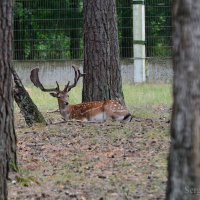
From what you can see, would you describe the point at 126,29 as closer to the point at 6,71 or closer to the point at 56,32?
the point at 56,32

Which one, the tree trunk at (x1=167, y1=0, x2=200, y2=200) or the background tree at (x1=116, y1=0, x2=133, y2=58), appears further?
the background tree at (x1=116, y1=0, x2=133, y2=58)

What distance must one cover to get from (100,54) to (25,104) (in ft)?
6.94

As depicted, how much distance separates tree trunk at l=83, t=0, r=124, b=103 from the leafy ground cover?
0.69 meters

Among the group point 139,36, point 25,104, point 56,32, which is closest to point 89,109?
point 25,104

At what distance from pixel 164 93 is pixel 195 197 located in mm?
13478

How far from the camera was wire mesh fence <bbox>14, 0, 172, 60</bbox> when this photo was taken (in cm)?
2286

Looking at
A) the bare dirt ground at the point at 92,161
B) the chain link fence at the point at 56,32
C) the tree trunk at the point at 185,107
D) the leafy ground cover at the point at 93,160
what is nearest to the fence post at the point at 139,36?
the chain link fence at the point at 56,32

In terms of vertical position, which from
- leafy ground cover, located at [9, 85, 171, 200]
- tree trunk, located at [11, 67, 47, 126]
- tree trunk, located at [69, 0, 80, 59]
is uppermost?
tree trunk, located at [69, 0, 80, 59]

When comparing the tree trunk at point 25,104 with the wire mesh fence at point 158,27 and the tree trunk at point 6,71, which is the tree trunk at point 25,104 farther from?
the wire mesh fence at point 158,27

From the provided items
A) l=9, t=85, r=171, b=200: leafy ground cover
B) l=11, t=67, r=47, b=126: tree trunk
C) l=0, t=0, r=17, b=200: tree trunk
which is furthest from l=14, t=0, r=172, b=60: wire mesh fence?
l=0, t=0, r=17, b=200: tree trunk

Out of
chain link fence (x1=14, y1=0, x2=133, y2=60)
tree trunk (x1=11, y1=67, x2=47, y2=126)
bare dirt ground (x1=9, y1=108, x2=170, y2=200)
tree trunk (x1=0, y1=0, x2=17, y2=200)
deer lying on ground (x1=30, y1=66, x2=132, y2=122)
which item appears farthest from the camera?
chain link fence (x1=14, y1=0, x2=133, y2=60)

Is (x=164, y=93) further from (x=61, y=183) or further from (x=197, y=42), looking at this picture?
(x=197, y=42)

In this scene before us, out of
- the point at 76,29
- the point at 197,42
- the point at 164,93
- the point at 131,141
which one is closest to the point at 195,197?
the point at 197,42

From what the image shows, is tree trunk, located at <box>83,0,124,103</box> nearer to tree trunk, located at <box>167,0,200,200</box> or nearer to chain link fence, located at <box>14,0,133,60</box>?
tree trunk, located at <box>167,0,200,200</box>
